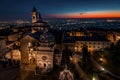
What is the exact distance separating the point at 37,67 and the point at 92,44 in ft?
66.6

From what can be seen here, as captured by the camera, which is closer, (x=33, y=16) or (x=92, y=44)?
(x=92, y=44)

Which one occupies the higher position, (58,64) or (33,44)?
(33,44)

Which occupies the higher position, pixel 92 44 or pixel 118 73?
pixel 92 44

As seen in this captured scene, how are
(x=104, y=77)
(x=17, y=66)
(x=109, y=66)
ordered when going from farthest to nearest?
(x=109, y=66)
(x=104, y=77)
(x=17, y=66)

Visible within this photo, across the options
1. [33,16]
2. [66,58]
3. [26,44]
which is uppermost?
[33,16]

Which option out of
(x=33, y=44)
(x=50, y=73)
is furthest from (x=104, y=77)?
(x=33, y=44)

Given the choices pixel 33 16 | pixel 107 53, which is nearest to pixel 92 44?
pixel 107 53

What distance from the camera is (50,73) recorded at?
1228 inches

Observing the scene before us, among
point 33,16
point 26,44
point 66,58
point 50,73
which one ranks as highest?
point 33,16

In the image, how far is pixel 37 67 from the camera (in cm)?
3350

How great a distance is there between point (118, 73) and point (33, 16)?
1653 inches

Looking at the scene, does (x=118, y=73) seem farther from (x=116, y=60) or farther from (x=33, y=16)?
(x=33, y=16)

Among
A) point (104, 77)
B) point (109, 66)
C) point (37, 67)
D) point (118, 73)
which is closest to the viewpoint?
point (104, 77)

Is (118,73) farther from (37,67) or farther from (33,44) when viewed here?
(33,44)
